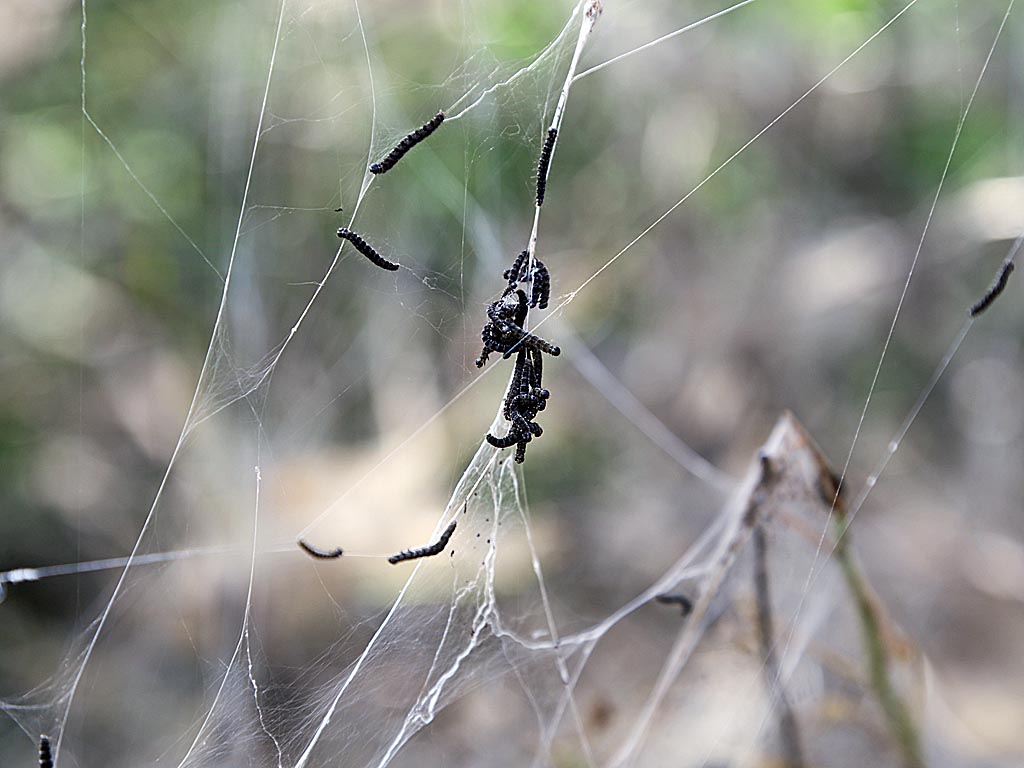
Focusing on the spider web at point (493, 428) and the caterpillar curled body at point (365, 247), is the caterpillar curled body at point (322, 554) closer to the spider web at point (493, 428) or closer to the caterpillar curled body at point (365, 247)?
the spider web at point (493, 428)

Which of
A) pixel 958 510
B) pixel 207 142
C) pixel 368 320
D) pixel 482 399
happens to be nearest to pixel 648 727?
pixel 482 399

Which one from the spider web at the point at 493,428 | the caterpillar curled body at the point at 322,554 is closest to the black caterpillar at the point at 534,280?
the spider web at the point at 493,428

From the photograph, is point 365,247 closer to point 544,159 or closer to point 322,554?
point 544,159

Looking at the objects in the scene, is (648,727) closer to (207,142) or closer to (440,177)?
(440,177)

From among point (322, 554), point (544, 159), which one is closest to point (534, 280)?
point (544, 159)

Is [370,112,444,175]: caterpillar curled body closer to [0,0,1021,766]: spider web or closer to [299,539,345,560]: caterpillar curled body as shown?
[0,0,1021,766]: spider web

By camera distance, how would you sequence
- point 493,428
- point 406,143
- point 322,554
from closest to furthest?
point 406,143 → point 493,428 → point 322,554

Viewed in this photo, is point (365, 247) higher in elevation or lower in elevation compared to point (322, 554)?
higher

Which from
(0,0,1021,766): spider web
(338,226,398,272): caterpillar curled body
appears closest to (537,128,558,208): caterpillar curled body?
(0,0,1021,766): spider web
